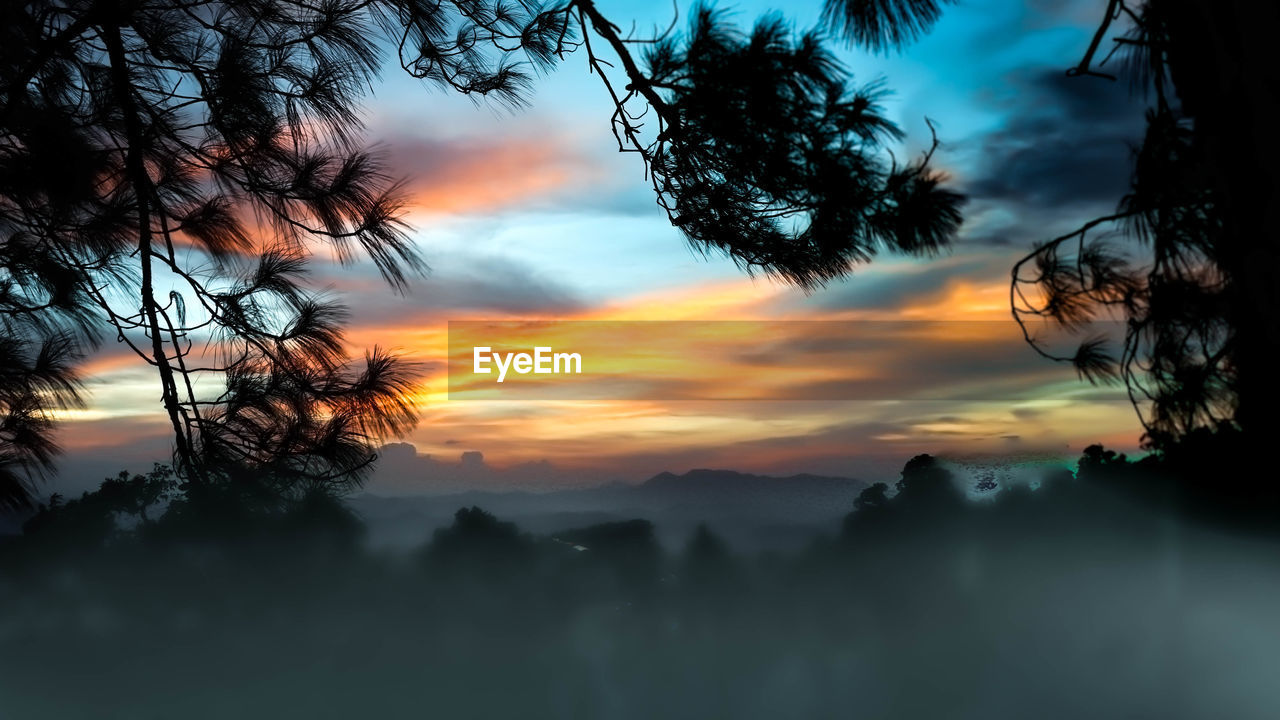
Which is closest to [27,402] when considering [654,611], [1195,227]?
[654,611]

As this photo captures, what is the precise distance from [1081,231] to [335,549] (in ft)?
5.92

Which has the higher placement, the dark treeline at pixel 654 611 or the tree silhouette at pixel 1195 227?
the tree silhouette at pixel 1195 227

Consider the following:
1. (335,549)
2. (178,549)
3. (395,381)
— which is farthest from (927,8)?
(178,549)

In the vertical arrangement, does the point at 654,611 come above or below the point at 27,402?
below

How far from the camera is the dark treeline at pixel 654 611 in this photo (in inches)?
73.8

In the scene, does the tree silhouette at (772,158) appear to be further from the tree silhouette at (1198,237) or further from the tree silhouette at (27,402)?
the tree silhouette at (27,402)

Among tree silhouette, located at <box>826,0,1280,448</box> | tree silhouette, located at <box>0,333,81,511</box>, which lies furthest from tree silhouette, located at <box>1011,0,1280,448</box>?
tree silhouette, located at <box>0,333,81,511</box>

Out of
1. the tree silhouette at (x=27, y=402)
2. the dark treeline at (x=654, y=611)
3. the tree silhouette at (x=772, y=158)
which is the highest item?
the tree silhouette at (x=772, y=158)

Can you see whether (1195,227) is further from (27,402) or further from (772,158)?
(27,402)

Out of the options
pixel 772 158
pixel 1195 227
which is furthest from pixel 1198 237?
pixel 772 158

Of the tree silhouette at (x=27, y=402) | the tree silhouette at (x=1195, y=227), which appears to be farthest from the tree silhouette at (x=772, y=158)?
the tree silhouette at (x=27, y=402)

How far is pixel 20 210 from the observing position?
1.83 meters

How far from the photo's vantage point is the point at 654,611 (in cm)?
214

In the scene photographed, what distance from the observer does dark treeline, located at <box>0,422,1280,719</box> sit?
1.87 metres
